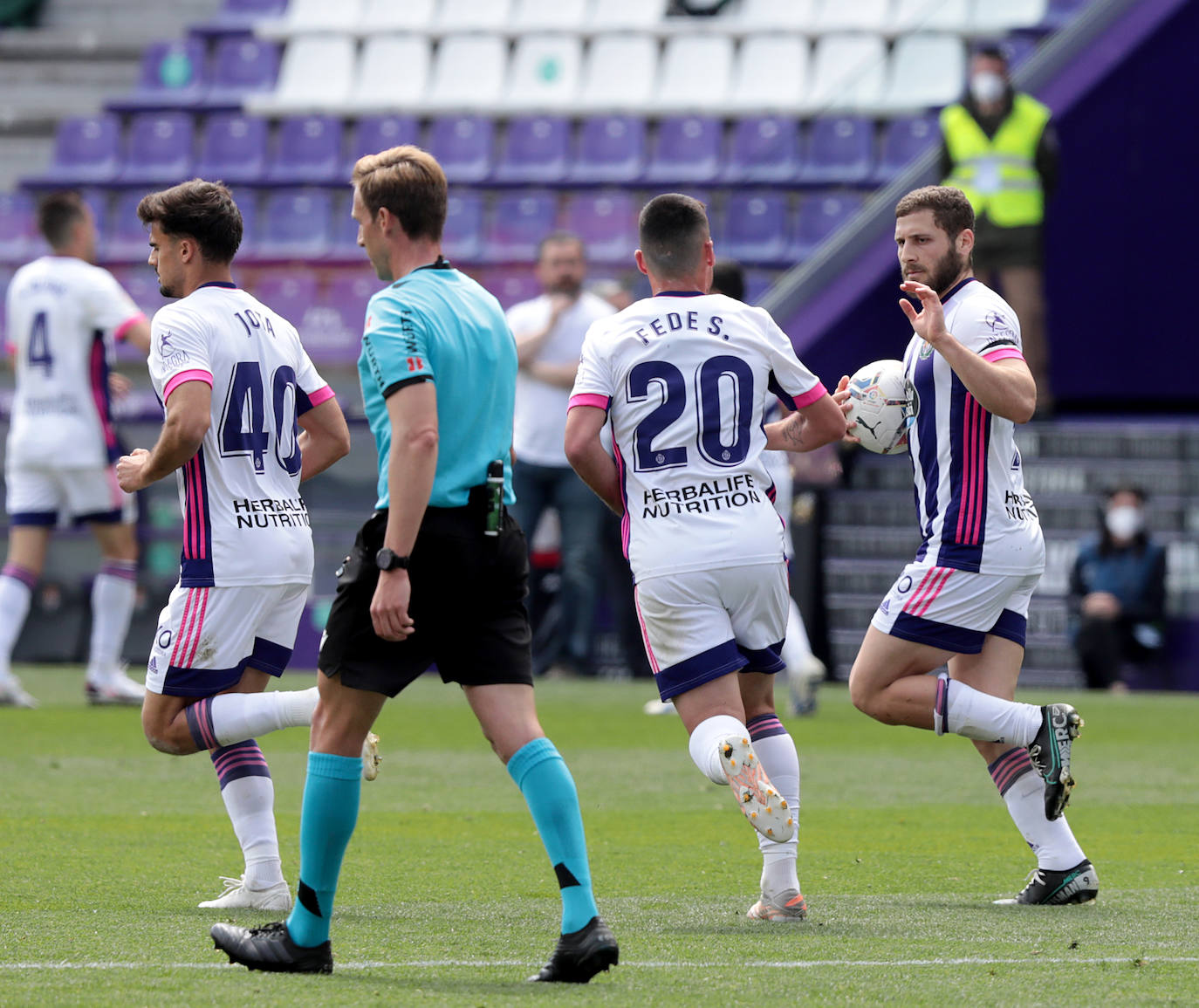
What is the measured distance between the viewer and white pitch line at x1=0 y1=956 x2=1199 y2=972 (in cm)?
418

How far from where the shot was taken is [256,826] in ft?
16.7

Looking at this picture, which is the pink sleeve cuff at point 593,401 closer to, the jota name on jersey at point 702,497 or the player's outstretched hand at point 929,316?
the jota name on jersey at point 702,497

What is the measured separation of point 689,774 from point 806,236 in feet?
27.2

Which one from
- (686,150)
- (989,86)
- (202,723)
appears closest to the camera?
(202,723)

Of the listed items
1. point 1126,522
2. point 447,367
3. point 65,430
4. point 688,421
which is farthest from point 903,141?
point 447,367

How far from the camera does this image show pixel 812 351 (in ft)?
45.0

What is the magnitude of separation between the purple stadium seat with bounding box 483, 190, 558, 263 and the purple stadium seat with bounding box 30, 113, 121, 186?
4.02 metres

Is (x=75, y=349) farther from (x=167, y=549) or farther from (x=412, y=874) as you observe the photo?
(x=412, y=874)

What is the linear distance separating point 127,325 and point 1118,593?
6.40m

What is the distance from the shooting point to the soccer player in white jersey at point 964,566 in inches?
203

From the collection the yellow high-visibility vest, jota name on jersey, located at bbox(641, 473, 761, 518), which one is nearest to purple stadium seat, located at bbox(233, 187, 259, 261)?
the yellow high-visibility vest

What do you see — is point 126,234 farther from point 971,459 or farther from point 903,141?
point 971,459

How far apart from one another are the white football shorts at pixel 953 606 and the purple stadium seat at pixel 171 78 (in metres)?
14.9

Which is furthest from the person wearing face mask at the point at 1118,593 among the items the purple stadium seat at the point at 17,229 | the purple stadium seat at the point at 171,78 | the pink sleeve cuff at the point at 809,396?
the purple stadium seat at the point at 171,78
